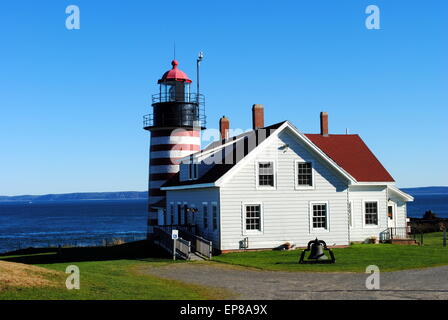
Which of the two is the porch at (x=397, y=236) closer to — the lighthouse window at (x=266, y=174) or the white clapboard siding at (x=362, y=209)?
the white clapboard siding at (x=362, y=209)

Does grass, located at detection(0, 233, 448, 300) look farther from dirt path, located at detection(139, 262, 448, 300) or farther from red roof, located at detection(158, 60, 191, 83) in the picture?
red roof, located at detection(158, 60, 191, 83)

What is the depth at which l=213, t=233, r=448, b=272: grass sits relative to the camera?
2420 centimetres

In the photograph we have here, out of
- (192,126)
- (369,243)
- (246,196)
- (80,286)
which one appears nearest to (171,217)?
(192,126)

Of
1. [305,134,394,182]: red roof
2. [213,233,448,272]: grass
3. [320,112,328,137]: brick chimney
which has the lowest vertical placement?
[213,233,448,272]: grass

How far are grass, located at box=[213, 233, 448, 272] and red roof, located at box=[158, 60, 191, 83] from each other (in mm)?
16243

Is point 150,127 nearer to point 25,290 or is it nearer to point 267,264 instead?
point 267,264

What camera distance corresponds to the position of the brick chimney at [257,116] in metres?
37.9

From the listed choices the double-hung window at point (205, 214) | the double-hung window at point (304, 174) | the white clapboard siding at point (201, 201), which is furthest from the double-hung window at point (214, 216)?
the double-hung window at point (304, 174)

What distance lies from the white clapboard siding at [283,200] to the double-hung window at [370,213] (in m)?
3.81

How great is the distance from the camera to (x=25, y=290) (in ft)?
55.1

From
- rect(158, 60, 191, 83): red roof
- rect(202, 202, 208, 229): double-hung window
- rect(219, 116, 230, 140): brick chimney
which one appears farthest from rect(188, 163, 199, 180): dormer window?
rect(158, 60, 191, 83): red roof

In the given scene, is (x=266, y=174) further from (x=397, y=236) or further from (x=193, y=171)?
(x=397, y=236)

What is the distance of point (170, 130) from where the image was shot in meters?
41.8

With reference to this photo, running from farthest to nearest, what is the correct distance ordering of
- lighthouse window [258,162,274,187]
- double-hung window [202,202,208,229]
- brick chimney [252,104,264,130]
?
brick chimney [252,104,264,130], double-hung window [202,202,208,229], lighthouse window [258,162,274,187]
